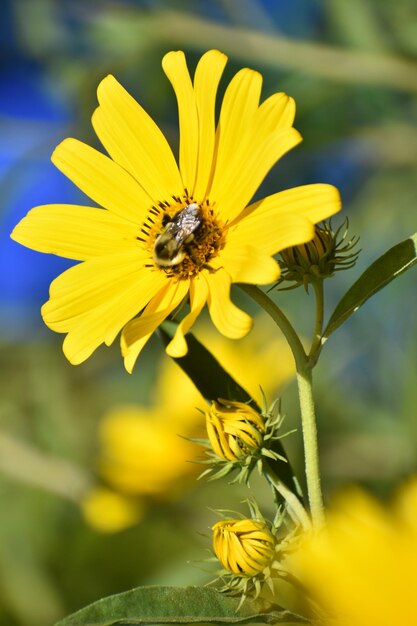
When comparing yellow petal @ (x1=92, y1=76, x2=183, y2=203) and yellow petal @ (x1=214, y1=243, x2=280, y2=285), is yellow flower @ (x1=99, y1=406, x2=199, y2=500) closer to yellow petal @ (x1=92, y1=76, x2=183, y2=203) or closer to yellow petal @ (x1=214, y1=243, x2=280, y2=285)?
yellow petal @ (x1=92, y1=76, x2=183, y2=203)

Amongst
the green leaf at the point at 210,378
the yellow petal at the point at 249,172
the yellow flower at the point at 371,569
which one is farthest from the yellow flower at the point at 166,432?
the yellow flower at the point at 371,569

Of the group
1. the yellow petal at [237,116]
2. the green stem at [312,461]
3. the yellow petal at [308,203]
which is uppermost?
the yellow petal at [237,116]

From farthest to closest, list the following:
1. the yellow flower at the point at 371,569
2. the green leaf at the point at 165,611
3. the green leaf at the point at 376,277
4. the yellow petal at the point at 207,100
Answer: the yellow petal at the point at 207,100, the green leaf at the point at 376,277, the green leaf at the point at 165,611, the yellow flower at the point at 371,569

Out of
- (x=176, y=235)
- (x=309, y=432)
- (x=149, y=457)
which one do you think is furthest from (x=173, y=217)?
(x=149, y=457)

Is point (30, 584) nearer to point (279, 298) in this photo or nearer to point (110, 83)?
point (279, 298)

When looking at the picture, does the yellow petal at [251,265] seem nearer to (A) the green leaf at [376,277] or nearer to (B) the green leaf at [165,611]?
(A) the green leaf at [376,277]

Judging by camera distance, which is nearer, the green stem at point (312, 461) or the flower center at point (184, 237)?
the green stem at point (312, 461)

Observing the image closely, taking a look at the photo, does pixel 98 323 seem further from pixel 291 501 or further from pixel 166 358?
pixel 166 358
